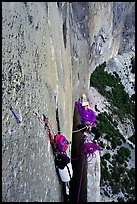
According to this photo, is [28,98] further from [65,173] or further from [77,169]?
[77,169]

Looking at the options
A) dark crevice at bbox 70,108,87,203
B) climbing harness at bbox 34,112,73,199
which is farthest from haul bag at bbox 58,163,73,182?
dark crevice at bbox 70,108,87,203

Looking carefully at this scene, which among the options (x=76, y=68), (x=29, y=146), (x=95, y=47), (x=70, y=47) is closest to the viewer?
(x=29, y=146)

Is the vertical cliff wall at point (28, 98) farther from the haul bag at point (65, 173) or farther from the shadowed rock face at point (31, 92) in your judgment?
→ the haul bag at point (65, 173)

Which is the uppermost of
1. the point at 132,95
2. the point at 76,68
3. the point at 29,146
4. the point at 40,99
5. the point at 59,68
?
the point at 132,95

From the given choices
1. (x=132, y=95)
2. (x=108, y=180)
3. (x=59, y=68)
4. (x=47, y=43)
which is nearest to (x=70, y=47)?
(x=59, y=68)

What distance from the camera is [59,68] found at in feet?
18.5

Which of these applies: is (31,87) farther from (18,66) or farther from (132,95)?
(132,95)

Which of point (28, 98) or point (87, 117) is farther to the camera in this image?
point (87, 117)

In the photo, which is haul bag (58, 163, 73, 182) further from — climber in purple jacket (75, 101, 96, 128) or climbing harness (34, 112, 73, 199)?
climber in purple jacket (75, 101, 96, 128)

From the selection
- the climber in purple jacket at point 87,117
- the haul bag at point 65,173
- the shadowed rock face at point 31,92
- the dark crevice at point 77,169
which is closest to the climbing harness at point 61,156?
the haul bag at point 65,173

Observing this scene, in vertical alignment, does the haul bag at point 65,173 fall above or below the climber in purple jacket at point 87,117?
below

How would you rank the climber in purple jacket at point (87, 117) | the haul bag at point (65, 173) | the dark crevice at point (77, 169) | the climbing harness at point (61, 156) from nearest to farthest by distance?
the climbing harness at point (61, 156)
the haul bag at point (65, 173)
the dark crevice at point (77, 169)
the climber in purple jacket at point (87, 117)

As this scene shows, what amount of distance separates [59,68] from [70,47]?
6.71 ft

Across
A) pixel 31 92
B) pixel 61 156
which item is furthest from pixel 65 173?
pixel 31 92
